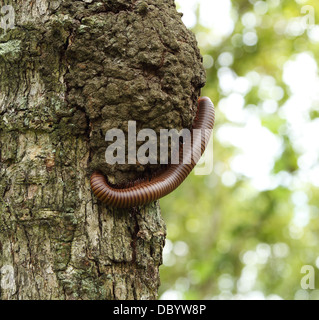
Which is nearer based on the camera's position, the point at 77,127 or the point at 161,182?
the point at 77,127

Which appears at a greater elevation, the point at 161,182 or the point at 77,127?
the point at 77,127

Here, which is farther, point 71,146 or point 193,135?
point 193,135

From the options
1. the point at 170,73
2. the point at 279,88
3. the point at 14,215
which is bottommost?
the point at 14,215

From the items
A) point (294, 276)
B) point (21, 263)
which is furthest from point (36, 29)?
point (294, 276)

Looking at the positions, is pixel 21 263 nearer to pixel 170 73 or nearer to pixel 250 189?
pixel 170 73
